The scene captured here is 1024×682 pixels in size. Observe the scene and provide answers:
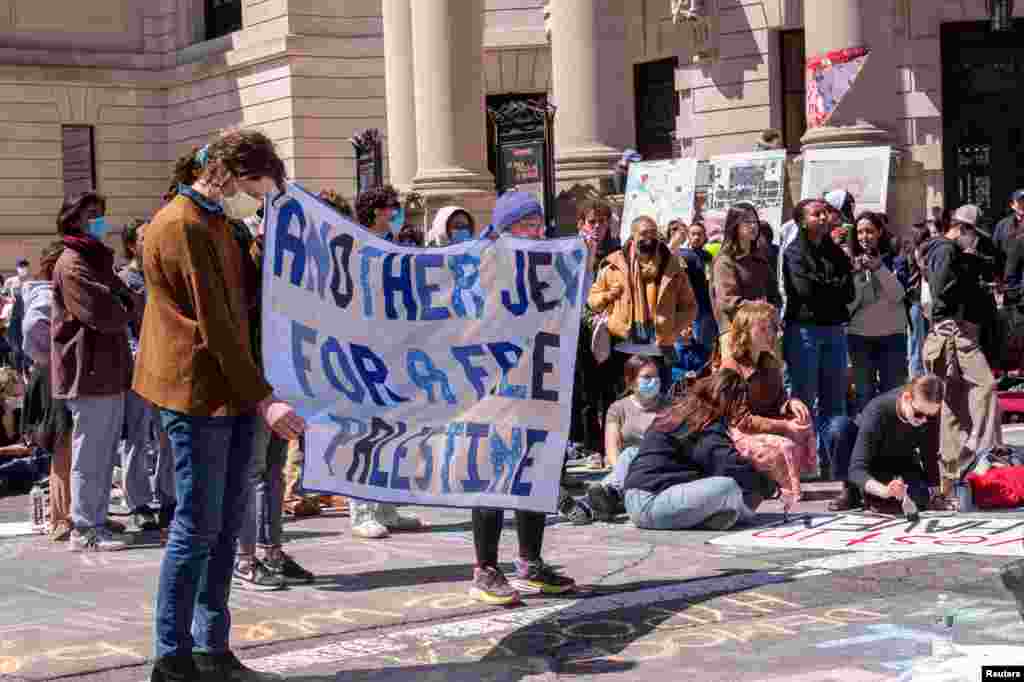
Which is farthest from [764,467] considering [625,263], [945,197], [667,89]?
[667,89]

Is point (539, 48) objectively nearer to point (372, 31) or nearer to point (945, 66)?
point (372, 31)

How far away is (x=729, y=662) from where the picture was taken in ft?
21.3

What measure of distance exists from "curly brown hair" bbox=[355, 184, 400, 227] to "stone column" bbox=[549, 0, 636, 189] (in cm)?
1324

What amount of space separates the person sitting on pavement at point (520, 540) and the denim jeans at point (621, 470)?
2429 millimetres

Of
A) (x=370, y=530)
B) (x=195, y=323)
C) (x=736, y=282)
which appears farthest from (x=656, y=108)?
(x=195, y=323)

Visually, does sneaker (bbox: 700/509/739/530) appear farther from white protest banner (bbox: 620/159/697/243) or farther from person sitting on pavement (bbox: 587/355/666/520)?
white protest banner (bbox: 620/159/697/243)

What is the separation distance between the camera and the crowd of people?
6.39 meters

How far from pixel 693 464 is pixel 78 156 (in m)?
32.6

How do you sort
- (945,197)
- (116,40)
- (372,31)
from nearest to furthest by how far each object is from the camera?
1. (945,197)
2. (372,31)
3. (116,40)

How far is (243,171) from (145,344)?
76 cm

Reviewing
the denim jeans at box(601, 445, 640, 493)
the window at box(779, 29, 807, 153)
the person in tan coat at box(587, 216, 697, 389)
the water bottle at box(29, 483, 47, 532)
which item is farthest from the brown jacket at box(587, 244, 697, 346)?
the window at box(779, 29, 807, 153)

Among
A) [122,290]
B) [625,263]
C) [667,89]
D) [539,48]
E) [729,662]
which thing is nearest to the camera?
[729,662]

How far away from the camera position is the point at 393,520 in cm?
1043

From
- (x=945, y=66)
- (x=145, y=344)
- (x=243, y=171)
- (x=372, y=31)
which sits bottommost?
(x=145, y=344)
